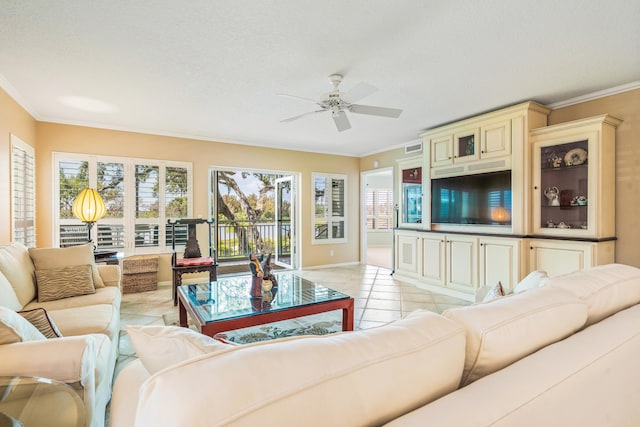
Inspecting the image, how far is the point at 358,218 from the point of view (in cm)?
700

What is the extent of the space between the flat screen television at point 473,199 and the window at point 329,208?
7.70 ft

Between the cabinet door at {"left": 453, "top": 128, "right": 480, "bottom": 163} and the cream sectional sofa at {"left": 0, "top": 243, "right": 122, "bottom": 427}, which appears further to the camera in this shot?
the cabinet door at {"left": 453, "top": 128, "right": 480, "bottom": 163}

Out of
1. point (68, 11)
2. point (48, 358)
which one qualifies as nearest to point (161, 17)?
point (68, 11)

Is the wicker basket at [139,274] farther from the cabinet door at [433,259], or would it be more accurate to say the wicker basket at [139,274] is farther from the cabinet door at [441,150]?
the cabinet door at [441,150]

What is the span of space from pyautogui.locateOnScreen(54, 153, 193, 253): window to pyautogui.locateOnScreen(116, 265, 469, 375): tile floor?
2.82 ft

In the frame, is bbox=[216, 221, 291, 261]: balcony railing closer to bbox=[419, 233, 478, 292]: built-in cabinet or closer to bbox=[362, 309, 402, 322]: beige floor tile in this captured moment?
bbox=[419, 233, 478, 292]: built-in cabinet

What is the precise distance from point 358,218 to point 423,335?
6295 mm

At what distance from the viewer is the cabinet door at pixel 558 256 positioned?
3.21 metres

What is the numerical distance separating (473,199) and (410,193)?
1.25 metres

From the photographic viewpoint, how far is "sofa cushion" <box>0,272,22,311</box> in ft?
6.28

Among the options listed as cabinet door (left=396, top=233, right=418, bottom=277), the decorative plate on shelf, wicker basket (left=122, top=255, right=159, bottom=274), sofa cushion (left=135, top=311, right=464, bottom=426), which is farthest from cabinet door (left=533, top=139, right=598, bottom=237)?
wicker basket (left=122, top=255, right=159, bottom=274)

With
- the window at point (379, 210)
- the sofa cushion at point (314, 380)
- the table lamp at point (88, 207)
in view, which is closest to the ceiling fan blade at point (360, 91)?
the sofa cushion at point (314, 380)

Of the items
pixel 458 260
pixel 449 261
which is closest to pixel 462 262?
pixel 458 260

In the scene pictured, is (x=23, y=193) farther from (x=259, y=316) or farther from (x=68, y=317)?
(x=259, y=316)
